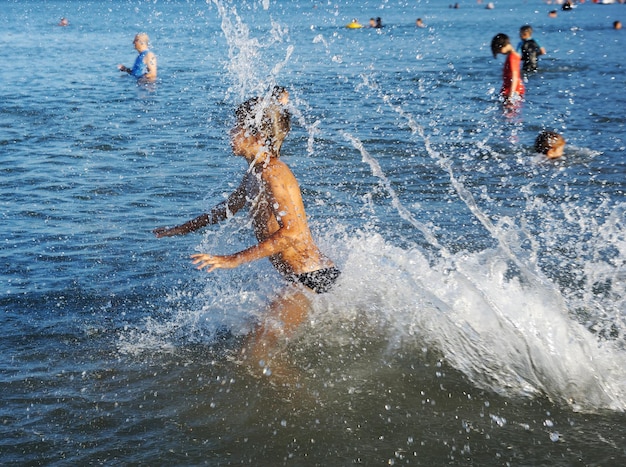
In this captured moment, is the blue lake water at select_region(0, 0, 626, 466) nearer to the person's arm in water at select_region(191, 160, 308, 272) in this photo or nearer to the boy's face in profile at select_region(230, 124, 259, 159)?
the person's arm in water at select_region(191, 160, 308, 272)

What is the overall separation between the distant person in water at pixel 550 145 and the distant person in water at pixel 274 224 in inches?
230

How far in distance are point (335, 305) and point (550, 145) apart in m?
5.80

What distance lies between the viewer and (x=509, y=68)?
12.5m

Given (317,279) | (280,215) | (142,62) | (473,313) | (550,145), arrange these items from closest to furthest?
(280,215), (317,279), (473,313), (550,145), (142,62)

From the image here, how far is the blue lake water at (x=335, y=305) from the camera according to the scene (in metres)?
3.71

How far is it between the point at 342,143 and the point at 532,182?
10.0 feet

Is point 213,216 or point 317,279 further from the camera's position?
point 213,216

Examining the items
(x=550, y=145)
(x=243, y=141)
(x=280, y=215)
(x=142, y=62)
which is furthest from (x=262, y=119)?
(x=142, y=62)

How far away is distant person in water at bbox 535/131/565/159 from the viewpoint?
943cm

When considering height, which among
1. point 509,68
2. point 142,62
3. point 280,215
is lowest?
point 142,62

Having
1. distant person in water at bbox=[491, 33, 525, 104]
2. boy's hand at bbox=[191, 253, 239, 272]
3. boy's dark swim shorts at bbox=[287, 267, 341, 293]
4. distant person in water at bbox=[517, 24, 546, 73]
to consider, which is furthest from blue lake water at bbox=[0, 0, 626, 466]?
distant person in water at bbox=[517, 24, 546, 73]

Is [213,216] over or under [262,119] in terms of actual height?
under

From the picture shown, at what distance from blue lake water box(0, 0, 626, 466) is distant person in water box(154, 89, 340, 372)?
16cm

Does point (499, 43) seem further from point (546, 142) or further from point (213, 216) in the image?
point (213, 216)
